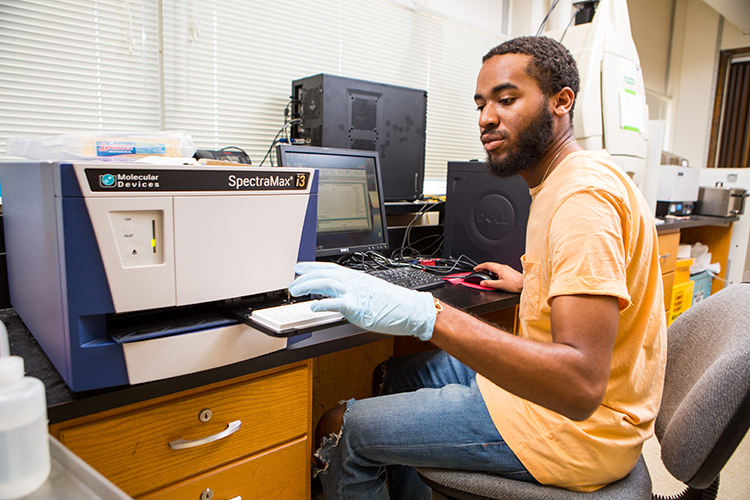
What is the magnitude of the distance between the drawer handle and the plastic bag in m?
0.51

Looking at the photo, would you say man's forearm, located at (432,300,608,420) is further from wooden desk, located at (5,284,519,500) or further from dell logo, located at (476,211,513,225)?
dell logo, located at (476,211,513,225)

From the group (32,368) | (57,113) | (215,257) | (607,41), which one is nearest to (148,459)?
(32,368)

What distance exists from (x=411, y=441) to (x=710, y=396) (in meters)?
0.53

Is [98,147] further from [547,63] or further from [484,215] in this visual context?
[484,215]

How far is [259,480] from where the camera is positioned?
89 cm

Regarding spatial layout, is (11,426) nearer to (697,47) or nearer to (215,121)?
(215,121)

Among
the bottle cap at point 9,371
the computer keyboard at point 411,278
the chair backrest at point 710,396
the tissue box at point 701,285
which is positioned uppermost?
the bottle cap at point 9,371

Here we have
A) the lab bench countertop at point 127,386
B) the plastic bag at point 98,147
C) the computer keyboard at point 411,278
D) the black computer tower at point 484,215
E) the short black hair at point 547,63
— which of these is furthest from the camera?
the black computer tower at point 484,215

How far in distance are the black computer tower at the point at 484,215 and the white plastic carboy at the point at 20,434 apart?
4.29 ft

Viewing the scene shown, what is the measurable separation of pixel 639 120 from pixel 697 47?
366 cm

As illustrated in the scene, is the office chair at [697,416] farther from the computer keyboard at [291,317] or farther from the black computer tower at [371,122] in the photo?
the black computer tower at [371,122]

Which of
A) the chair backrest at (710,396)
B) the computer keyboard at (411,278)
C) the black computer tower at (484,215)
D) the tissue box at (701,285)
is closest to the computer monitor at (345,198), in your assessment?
the computer keyboard at (411,278)

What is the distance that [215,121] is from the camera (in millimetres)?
1840

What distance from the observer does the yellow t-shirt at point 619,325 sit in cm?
78
